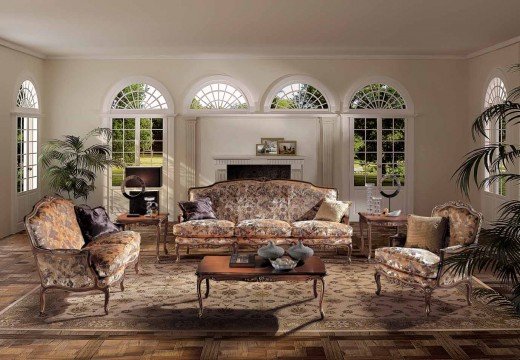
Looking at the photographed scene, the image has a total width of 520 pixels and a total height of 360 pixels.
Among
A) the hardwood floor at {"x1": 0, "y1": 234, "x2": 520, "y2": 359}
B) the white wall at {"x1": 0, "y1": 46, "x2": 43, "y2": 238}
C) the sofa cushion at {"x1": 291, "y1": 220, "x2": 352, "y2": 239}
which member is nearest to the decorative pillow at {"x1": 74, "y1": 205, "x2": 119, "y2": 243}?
the hardwood floor at {"x1": 0, "y1": 234, "x2": 520, "y2": 359}

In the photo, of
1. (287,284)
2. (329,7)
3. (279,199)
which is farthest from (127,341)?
(329,7)

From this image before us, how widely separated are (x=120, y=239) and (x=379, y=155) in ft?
23.0

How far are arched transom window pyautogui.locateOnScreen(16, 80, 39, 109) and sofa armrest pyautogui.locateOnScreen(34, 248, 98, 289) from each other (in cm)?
613

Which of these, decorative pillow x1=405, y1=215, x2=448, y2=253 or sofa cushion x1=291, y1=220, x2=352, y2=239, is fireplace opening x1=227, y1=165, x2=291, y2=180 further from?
decorative pillow x1=405, y1=215, x2=448, y2=253

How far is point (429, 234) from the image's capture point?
6.64m

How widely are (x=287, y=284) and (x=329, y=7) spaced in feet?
12.2

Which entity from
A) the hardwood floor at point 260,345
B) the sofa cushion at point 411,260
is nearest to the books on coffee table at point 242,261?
the hardwood floor at point 260,345

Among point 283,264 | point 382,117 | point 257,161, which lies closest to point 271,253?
point 283,264

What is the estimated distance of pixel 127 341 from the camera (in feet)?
16.5

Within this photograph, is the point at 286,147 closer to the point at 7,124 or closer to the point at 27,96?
the point at 27,96

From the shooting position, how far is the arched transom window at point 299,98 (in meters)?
12.2

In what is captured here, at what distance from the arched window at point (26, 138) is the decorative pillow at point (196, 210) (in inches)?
164

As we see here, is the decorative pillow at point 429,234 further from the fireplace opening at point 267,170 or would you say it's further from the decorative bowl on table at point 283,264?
the fireplace opening at point 267,170

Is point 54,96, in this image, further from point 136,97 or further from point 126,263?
point 126,263
